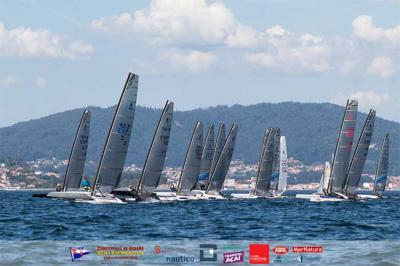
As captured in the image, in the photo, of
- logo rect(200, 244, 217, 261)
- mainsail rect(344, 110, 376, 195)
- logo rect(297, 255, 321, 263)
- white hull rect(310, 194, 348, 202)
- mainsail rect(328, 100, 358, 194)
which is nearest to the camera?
logo rect(200, 244, 217, 261)

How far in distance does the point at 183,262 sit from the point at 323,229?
22.0m

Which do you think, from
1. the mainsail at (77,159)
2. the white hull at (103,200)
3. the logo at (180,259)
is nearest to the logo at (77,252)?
the logo at (180,259)

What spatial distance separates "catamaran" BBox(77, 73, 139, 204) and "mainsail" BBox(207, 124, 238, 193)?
28084 mm

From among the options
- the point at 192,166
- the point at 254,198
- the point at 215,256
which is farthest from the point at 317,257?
the point at 254,198

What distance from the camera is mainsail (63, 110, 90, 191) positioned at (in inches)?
3501

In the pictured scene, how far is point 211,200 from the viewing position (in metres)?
105

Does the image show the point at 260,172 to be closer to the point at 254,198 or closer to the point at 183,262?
the point at 254,198

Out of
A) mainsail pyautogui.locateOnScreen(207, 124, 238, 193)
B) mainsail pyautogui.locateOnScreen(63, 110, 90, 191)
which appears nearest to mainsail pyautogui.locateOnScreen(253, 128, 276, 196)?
mainsail pyautogui.locateOnScreen(207, 124, 238, 193)

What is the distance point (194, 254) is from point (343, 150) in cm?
6690

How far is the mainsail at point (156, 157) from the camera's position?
9094 cm

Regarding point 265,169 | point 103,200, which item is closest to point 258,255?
point 103,200

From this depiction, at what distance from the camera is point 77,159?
89.9 metres

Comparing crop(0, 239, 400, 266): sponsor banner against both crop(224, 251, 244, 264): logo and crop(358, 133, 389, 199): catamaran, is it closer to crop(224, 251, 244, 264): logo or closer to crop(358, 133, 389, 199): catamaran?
crop(224, 251, 244, 264): logo

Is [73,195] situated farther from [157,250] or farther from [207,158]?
[157,250]
